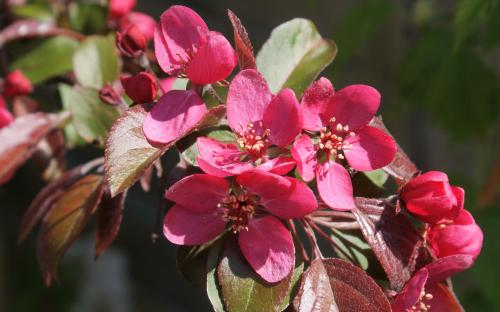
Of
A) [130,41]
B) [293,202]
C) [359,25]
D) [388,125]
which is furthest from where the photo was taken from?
[388,125]

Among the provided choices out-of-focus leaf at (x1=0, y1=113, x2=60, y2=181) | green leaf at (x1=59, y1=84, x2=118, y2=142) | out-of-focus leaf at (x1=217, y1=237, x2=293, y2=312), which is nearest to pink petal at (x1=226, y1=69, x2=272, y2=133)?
out-of-focus leaf at (x1=217, y1=237, x2=293, y2=312)

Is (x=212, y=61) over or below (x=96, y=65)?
over

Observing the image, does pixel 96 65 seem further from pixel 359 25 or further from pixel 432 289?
pixel 359 25

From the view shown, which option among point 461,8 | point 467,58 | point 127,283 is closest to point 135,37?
point 461,8

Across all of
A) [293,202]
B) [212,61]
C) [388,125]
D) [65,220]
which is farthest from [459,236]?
[388,125]

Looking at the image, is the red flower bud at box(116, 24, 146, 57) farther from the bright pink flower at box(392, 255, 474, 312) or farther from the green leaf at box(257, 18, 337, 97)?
the bright pink flower at box(392, 255, 474, 312)

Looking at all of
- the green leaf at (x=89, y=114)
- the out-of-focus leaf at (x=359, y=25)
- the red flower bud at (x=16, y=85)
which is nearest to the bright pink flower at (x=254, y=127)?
the green leaf at (x=89, y=114)

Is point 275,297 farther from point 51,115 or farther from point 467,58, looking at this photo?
point 467,58
